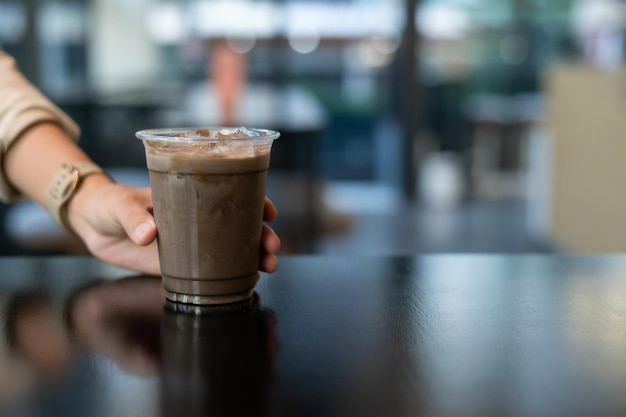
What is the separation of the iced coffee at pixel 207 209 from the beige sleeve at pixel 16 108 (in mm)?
278

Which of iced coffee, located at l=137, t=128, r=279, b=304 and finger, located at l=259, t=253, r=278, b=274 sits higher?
iced coffee, located at l=137, t=128, r=279, b=304

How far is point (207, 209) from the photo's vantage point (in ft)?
2.39

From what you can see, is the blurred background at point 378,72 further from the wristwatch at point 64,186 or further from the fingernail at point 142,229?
the fingernail at point 142,229

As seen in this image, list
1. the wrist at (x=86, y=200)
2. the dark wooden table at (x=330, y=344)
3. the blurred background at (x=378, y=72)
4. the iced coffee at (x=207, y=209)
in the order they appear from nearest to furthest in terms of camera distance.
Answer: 1. the dark wooden table at (x=330, y=344)
2. the iced coffee at (x=207, y=209)
3. the wrist at (x=86, y=200)
4. the blurred background at (x=378, y=72)

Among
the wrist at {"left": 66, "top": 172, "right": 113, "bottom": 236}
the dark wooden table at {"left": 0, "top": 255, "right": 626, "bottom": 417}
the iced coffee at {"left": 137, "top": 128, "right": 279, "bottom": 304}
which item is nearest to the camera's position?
the dark wooden table at {"left": 0, "top": 255, "right": 626, "bottom": 417}

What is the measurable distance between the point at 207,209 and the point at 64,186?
26 cm

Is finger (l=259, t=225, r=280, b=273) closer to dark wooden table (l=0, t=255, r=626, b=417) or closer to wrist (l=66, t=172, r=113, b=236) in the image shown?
dark wooden table (l=0, t=255, r=626, b=417)

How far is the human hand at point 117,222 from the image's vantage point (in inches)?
31.9

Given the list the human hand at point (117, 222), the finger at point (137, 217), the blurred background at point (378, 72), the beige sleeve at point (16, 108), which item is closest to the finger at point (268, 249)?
the human hand at point (117, 222)

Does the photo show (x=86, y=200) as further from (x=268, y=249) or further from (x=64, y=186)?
(x=268, y=249)

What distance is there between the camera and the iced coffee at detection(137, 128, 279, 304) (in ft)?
2.39

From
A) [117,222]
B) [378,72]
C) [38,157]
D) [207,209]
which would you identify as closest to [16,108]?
[38,157]

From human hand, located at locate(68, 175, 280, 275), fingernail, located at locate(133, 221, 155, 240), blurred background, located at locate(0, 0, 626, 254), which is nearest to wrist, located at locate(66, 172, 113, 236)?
human hand, located at locate(68, 175, 280, 275)

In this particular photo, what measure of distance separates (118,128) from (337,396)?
459 centimetres
